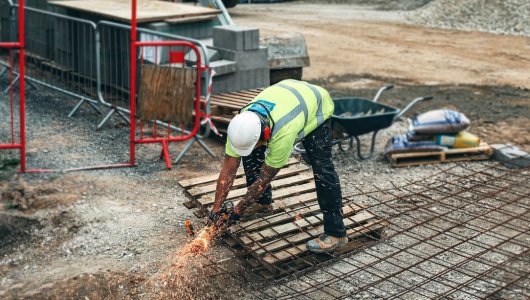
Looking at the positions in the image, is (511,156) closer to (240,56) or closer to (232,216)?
(240,56)

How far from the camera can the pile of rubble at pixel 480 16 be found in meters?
20.8

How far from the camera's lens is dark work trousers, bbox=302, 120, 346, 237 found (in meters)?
6.23

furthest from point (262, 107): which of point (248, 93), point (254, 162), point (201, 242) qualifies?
point (248, 93)

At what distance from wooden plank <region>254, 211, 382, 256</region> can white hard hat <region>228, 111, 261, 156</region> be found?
0.93m

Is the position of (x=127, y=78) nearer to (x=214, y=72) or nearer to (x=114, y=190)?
(x=214, y=72)

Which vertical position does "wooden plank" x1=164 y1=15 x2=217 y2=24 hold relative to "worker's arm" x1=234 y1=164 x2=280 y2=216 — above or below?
above

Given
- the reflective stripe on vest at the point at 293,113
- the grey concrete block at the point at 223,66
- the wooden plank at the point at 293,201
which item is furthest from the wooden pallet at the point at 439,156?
the reflective stripe on vest at the point at 293,113

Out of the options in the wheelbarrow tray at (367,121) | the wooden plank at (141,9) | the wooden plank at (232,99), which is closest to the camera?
the wheelbarrow tray at (367,121)

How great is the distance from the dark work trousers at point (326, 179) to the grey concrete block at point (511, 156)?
3703 mm

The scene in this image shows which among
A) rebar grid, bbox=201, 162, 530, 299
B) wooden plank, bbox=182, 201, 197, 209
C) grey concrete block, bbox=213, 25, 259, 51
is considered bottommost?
rebar grid, bbox=201, 162, 530, 299

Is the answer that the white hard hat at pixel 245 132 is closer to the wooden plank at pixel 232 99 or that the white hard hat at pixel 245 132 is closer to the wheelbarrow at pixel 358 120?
the wheelbarrow at pixel 358 120

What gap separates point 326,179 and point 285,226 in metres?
0.64

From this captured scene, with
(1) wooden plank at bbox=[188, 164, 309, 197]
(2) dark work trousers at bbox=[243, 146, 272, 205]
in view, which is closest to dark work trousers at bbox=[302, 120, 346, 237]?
(2) dark work trousers at bbox=[243, 146, 272, 205]

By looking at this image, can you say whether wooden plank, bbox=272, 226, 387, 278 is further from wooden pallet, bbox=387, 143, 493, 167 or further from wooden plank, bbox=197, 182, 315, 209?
wooden pallet, bbox=387, 143, 493, 167
